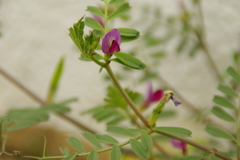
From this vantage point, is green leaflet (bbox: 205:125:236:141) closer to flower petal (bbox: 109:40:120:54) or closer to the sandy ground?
flower petal (bbox: 109:40:120:54)

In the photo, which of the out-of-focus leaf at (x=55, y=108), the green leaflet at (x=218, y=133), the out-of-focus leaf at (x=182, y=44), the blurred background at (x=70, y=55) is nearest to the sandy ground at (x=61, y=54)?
Answer: the blurred background at (x=70, y=55)

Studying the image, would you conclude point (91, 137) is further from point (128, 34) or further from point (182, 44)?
point (182, 44)

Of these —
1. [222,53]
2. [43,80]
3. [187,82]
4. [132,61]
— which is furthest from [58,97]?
[132,61]

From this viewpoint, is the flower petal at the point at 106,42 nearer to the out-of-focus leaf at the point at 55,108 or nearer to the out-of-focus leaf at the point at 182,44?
the out-of-focus leaf at the point at 55,108

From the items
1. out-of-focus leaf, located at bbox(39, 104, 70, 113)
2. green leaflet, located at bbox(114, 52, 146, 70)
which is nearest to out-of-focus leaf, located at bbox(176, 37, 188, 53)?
out-of-focus leaf, located at bbox(39, 104, 70, 113)

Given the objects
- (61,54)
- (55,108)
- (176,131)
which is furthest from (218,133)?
(61,54)

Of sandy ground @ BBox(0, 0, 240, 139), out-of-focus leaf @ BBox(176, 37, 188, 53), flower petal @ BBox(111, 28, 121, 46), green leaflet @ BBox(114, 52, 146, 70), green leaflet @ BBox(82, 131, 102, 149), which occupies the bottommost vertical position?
green leaflet @ BBox(82, 131, 102, 149)
